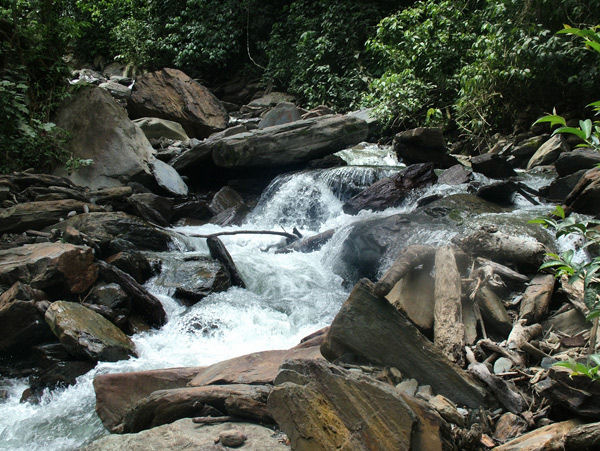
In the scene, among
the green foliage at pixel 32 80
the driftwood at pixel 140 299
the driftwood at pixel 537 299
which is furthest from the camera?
the green foliage at pixel 32 80

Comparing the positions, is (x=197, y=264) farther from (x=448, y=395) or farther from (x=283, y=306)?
(x=448, y=395)

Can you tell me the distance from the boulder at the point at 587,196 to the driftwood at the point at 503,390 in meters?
3.50

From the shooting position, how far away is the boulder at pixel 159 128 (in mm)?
11578

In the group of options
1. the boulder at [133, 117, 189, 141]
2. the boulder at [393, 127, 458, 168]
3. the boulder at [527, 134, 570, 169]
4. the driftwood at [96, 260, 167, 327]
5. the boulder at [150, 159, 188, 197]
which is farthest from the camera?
the boulder at [133, 117, 189, 141]

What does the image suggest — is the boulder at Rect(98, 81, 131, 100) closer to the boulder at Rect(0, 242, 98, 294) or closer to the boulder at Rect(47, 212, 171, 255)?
the boulder at Rect(47, 212, 171, 255)

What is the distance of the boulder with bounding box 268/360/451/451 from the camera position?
2.02 metres

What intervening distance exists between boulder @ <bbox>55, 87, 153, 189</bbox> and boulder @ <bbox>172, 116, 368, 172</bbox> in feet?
4.31

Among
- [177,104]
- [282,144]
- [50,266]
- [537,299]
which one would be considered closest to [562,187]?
[537,299]

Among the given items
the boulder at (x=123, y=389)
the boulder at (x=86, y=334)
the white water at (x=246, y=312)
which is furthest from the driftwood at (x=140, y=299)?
the boulder at (x=123, y=389)

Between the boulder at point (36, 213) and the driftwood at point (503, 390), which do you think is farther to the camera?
the boulder at point (36, 213)

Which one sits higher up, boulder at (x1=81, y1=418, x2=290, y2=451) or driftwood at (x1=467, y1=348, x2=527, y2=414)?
boulder at (x1=81, y1=418, x2=290, y2=451)

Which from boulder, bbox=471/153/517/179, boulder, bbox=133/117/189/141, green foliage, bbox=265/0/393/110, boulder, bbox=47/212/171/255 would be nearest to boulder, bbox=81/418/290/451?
boulder, bbox=47/212/171/255

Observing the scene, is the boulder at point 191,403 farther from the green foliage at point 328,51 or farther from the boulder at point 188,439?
the green foliage at point 328,51

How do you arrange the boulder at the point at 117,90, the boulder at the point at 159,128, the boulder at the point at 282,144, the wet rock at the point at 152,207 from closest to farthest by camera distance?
1. the wet rock at the point at 152,207
2. the boulder at the point at 282,144
3. the boulder at the point at 159,128
4. the boulder at the point at 117,90
